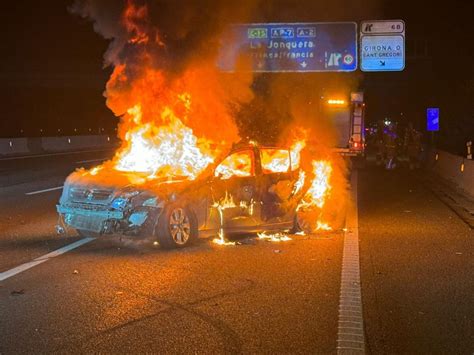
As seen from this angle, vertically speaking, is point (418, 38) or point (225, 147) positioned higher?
point (418, 38)

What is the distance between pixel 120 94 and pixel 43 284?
4350 mm

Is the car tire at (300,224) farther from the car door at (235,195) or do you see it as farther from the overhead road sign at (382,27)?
the overhead road sign at (382,27)

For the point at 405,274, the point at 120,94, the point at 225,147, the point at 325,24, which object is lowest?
the point at 405,274

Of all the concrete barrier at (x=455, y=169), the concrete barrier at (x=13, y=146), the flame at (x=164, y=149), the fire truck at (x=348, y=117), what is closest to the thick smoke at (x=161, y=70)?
the flame at (x=164, y=149)

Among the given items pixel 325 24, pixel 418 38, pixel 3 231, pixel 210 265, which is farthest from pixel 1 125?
pixel 210 265

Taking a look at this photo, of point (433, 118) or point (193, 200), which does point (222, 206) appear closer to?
point (193, 200)

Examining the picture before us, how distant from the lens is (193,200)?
858 cm

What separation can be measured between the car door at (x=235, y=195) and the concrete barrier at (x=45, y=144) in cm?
2410

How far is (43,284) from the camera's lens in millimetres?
6516

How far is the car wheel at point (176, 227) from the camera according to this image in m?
8.15

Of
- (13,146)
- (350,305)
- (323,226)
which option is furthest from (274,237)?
(13,146)

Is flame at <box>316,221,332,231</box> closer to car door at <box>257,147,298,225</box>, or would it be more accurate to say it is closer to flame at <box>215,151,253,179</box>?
car door at <box>257,147,298,225</box>

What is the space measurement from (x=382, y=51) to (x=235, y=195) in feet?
42.0

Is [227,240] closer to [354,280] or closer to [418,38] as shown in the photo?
[354,280]
